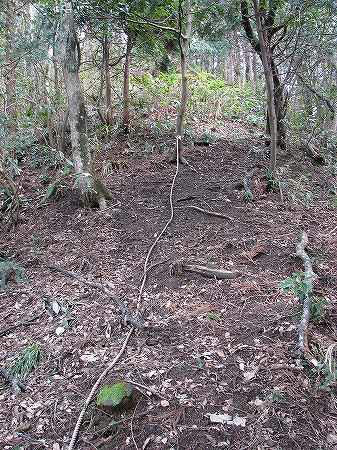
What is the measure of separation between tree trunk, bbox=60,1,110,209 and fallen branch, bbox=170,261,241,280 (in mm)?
2127

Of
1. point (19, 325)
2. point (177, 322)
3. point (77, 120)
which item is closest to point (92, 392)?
point (177, 322)

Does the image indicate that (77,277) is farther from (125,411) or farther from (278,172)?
(278,172)

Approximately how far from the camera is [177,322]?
Answer: 3.78m

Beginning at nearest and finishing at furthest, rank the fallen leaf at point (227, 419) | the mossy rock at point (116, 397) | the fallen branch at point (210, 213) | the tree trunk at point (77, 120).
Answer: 1. the fallen leaf at point (227, 419)
2. the mossy rock at point (116, 397)
3. the tree trunk at point (77, 120)
4. the fallen branch at point (210, 213)

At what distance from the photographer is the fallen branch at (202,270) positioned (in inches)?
175

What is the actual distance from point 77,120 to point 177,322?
3595mm

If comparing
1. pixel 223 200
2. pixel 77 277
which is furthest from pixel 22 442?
pixel 223 200

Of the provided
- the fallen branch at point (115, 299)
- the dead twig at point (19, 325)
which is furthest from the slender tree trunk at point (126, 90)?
the dead twig at point (19, 325)

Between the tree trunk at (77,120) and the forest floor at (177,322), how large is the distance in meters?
0.33

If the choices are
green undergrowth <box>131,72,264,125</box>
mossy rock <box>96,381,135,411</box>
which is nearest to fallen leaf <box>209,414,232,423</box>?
mossy rock <box>96,381,135,411</box>

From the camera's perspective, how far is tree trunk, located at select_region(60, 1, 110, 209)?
5.81m

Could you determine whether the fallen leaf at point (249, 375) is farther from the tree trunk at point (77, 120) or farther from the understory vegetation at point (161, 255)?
the tree trunk at point (77, 120)

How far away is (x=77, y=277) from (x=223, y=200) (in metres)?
2.79

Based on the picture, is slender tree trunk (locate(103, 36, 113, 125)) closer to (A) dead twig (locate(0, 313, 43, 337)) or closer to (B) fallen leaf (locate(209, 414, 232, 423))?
(A) dead twig (locate(0, 313, 43, 337))
